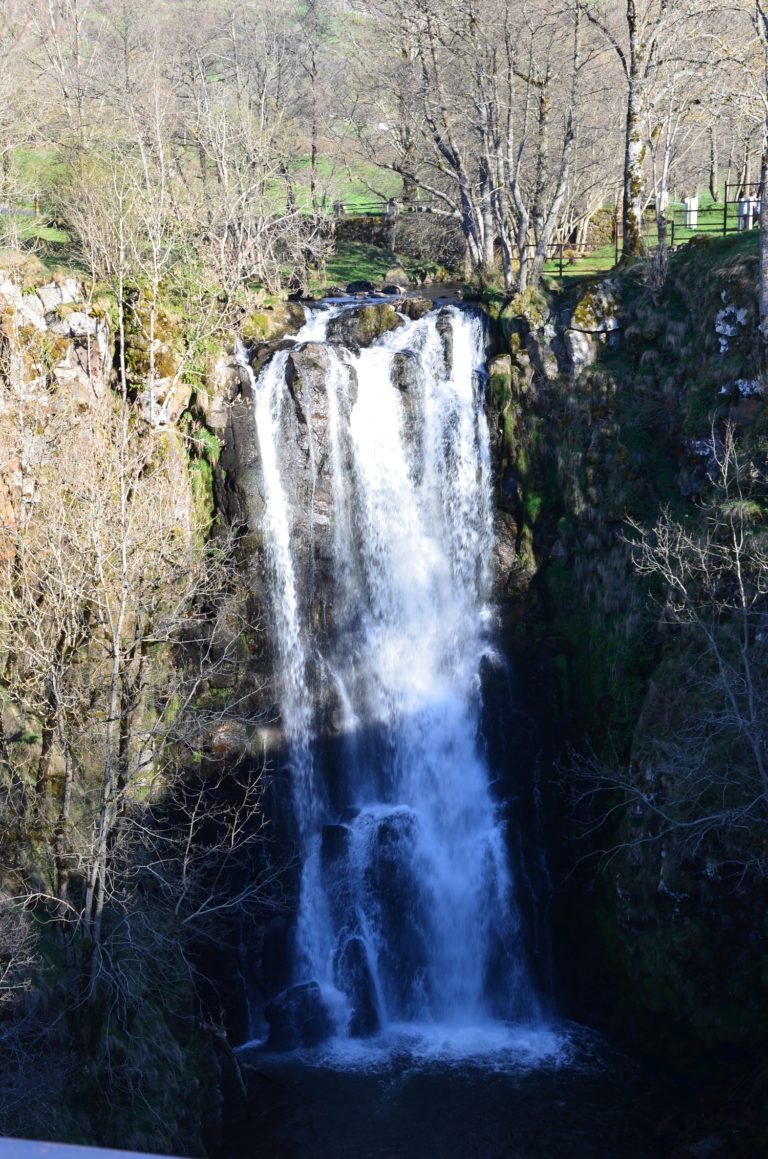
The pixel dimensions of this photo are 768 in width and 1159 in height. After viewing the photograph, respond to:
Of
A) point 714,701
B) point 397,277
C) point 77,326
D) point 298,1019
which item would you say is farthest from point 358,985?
point 397,277

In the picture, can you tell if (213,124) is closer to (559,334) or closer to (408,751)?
(559,334)

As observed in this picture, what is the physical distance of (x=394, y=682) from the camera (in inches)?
784

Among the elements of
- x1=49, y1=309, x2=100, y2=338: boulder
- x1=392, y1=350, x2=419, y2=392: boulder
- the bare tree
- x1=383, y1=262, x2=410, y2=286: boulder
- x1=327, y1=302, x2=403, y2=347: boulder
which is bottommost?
the bare tree

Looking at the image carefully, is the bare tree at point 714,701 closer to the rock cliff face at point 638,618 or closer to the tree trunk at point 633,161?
the rock cliff face at point 638,618

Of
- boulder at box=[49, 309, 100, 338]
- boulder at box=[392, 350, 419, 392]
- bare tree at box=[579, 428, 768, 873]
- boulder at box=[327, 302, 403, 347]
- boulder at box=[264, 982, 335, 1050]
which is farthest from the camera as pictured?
boulder at box=[327, 302, 403, 347]

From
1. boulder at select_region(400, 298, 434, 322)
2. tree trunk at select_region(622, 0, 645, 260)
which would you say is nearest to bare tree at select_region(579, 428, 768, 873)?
tree trunk at select_region(622, 0, 645, 260)

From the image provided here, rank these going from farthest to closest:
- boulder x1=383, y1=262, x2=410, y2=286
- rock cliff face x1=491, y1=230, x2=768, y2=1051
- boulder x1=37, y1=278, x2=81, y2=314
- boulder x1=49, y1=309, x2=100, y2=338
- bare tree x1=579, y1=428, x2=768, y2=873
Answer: boulder x1=383, y1=262, x2=410, y2=286 < boulder x1=37, y1=278, x2=81, y2=314 < boulder x1=49, y1=309, x2=100, y2=338 < rock cliff face x1=491, y1=230, x2=768, y2=1051 < bare tree x1=579, y1=428, x2=768, y2=873

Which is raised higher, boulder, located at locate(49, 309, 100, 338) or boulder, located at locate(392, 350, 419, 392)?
Answer: boulder, located at locate(49, 309, 100, 338)

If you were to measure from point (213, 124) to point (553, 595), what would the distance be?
14206mm

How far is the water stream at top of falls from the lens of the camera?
18016 millimetres

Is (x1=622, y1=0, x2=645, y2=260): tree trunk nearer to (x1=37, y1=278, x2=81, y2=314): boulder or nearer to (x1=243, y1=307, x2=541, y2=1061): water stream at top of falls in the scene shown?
(x1=243, y1=307, x2=541, y2=1061): water stream at top of falls

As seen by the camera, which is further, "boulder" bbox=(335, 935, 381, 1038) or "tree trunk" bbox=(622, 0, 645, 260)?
"tree trunk" bbox=(622, 0, 645, 260)

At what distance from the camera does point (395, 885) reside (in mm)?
18359

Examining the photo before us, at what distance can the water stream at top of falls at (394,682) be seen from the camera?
59.1ft
